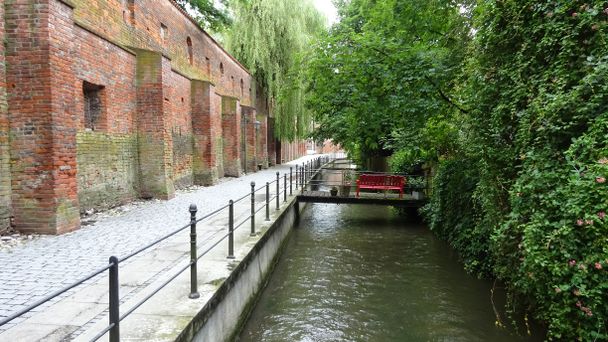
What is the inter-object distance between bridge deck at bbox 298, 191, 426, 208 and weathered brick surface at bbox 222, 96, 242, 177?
6998 mm

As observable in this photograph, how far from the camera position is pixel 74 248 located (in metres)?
6.03

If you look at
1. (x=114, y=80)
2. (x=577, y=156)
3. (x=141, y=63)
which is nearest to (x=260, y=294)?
(x=577, y=156)

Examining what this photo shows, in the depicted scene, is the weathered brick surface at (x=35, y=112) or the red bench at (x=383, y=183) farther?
the red bench at (x=383, y=183)

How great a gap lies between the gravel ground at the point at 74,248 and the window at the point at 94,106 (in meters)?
1.99

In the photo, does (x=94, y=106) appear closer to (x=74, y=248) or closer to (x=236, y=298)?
→ (x=74, y=248)

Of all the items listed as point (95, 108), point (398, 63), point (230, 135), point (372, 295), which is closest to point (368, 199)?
point (398, 63)

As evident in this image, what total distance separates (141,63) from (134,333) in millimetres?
9104

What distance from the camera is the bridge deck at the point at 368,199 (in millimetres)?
12195

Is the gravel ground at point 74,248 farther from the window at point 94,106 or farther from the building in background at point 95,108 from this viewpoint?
the window at point 94,106

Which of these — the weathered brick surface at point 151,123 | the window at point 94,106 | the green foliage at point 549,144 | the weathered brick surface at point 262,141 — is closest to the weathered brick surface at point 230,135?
the weathered brick surface at point 262,141

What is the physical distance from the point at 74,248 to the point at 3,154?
215 cm

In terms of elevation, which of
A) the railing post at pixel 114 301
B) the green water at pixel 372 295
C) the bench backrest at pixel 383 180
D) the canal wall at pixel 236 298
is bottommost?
the green water at pixel 372 295

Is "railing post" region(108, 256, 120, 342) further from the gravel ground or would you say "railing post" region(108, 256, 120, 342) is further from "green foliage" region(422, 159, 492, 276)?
"green foliage" region(422, 159, 492, 276)

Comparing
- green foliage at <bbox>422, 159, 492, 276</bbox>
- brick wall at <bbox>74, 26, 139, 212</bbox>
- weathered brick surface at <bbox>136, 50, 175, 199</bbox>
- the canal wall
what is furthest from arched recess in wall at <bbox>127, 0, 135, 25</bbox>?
green foliage at <bbox>422, 159, 492, 276</bbox>
